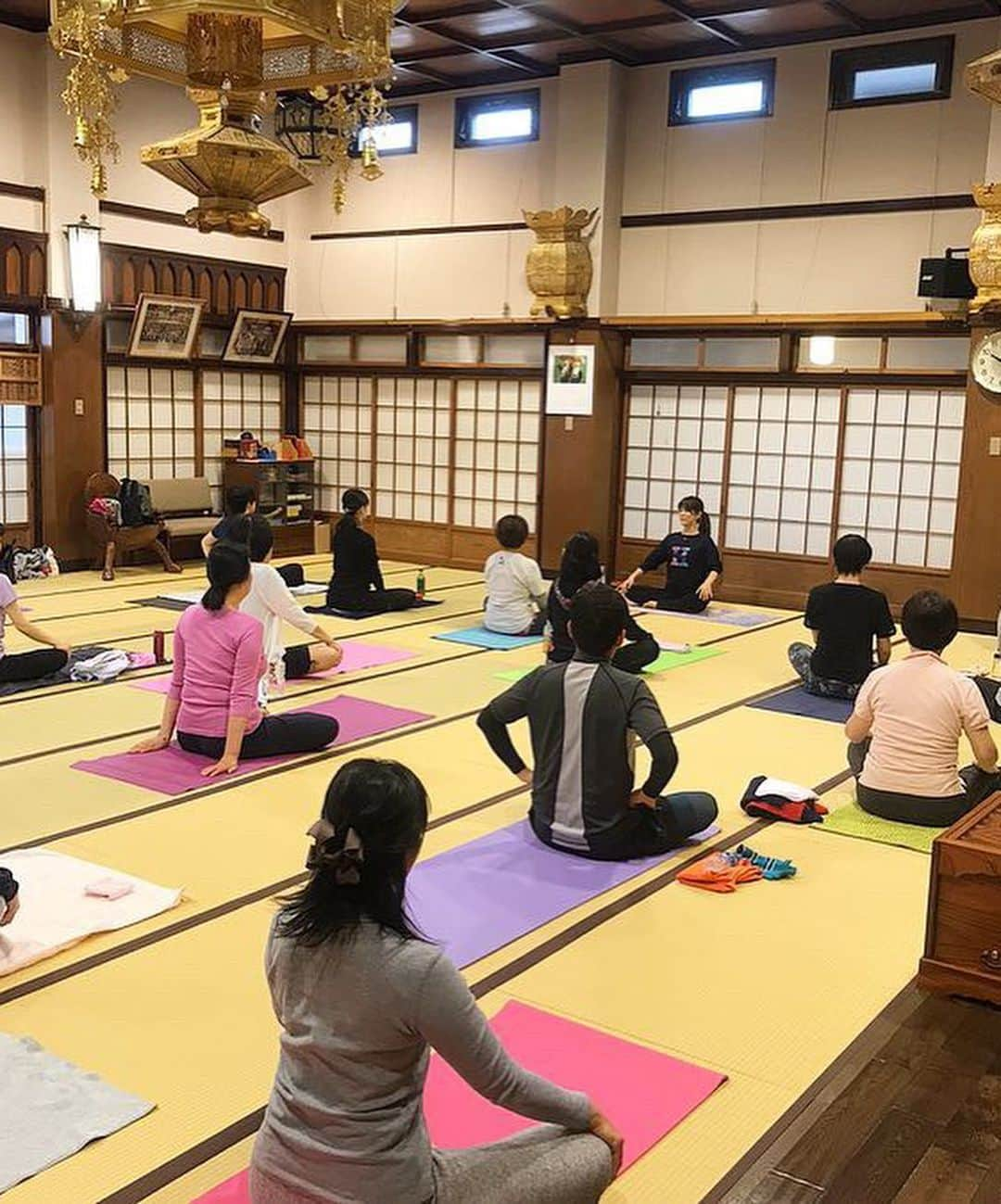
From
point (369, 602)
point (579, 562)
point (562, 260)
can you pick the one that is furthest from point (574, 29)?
point (579, 562)

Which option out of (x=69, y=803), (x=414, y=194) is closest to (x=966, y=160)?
(x=414, y=194)

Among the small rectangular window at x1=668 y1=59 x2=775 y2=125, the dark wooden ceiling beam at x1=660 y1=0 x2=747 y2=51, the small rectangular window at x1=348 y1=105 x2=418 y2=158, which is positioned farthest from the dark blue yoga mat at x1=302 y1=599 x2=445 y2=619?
the small rectangular window at x1=348 y1=105 x2=418 y2=158

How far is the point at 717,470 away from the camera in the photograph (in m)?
10.3

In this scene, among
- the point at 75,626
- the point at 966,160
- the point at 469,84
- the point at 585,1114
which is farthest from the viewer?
the point at 469,84

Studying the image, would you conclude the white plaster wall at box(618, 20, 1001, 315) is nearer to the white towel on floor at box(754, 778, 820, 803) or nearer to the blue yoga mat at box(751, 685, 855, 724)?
the blue yoga mat at box(751, 685, 855, 724)

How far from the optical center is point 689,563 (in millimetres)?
8961

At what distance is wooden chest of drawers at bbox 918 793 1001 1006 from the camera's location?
3.06m

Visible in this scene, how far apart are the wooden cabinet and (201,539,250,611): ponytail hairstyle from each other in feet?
22.6

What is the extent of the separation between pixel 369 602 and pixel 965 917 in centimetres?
585

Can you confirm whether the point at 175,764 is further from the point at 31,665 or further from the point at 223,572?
the point at 31,665

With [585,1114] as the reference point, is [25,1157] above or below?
below

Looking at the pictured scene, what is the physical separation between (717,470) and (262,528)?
5.34 metres

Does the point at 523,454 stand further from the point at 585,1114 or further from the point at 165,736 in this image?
the point at 585,1114

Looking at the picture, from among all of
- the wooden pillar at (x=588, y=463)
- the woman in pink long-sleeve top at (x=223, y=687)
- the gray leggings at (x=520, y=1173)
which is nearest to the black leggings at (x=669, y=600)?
the wooden pillar at (x=588, y=463)
